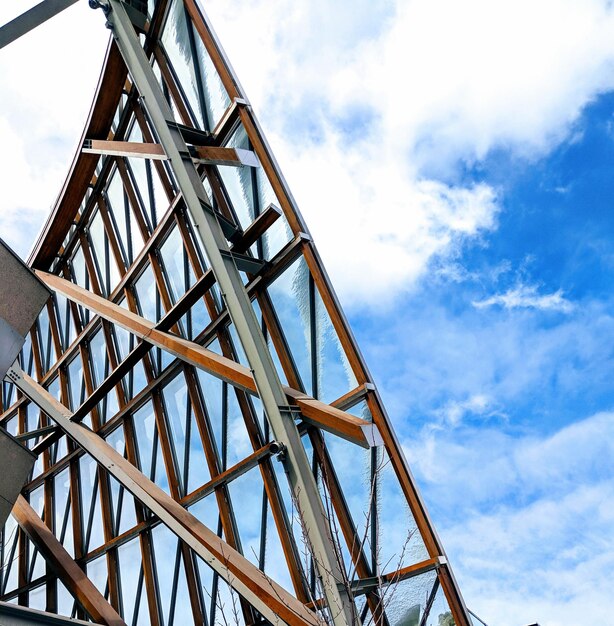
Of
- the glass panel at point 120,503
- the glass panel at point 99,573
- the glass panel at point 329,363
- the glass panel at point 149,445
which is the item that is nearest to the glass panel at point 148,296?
the glass panel at point 149,445

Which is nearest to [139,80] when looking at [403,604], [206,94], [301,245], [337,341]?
[206,94]

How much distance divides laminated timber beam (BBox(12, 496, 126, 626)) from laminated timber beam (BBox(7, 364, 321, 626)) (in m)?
0.38

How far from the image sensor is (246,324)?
12711 mm

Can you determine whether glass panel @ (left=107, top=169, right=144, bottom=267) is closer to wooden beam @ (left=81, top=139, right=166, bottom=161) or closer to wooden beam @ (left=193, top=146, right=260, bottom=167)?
wooden beam @ (left=81, top=139, right=166, bottom=161)

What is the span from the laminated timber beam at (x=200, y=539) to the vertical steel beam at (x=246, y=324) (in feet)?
2.36

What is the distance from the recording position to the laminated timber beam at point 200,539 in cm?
1142

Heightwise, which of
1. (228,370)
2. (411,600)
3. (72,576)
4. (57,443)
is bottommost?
(411,600)

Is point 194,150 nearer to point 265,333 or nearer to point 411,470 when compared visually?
point 265,333

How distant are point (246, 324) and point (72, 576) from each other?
8239 millimetres

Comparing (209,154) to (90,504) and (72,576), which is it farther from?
(90,504)

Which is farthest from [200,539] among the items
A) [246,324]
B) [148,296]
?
[148,296]

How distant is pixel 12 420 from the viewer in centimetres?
3081

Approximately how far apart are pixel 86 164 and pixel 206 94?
6.91 meters

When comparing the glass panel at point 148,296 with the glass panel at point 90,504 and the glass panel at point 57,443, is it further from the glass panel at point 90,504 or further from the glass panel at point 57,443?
the glass panel at point 57,443
